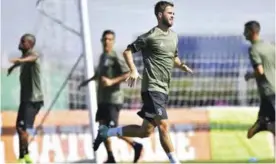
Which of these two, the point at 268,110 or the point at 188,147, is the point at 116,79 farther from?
the point at 188,147

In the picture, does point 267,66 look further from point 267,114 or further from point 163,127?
point 163,127

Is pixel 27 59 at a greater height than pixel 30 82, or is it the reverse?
pixel 27 59

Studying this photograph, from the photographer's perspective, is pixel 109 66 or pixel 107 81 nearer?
pixel 107 81

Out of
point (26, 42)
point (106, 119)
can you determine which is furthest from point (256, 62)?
point (26, 42)

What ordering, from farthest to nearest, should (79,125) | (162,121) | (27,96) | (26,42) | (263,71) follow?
(79,125) → (27,96) → (26,42) → (263,71) → (162,121)

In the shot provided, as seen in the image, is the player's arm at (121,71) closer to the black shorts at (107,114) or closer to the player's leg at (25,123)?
the black shorts at (107,114)

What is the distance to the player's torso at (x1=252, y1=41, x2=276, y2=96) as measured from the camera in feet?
34.8

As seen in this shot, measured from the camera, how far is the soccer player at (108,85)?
→ 12453 mm

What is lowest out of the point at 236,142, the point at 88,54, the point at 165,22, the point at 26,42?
the point at 236,142

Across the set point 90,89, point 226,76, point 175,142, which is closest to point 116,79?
point 90,89

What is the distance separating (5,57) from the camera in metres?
14.6

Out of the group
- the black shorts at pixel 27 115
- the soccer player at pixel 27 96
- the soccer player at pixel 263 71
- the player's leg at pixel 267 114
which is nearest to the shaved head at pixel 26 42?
the soccer player at pixel 27 96

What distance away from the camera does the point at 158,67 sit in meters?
9.00

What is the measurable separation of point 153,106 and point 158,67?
39 centimetres
